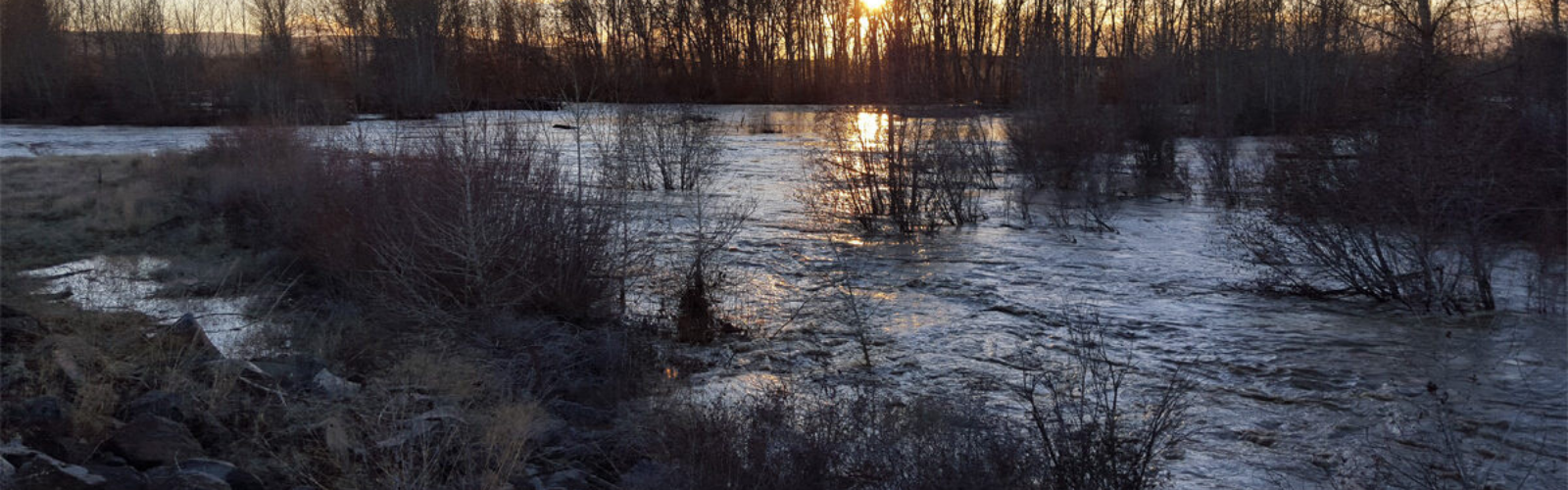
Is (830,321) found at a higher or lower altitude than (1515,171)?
lower

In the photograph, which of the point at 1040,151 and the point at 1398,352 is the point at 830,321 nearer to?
the point at 1398,352

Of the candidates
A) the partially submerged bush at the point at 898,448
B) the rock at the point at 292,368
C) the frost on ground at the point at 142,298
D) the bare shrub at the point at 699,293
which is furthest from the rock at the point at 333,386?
the bare shrub at the point at 699,293

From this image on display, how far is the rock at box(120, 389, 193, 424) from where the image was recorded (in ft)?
20.3

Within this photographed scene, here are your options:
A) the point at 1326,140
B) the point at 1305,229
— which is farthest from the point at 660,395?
the point at 1326,140

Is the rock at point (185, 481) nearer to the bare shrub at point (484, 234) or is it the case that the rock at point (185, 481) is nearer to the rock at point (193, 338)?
the rock at point (193, 338)

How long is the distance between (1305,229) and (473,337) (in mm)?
8154

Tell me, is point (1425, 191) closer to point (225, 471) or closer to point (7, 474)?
point (225, 471)

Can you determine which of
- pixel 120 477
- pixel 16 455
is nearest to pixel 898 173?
pixel 120 477

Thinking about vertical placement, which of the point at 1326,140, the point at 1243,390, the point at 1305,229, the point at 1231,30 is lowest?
the point at 1243,390

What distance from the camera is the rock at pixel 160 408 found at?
6.19m

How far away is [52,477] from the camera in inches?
191

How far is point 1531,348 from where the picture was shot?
826 centimetres

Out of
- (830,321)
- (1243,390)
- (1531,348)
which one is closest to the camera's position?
(1243,390)

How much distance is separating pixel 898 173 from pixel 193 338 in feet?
32.7
